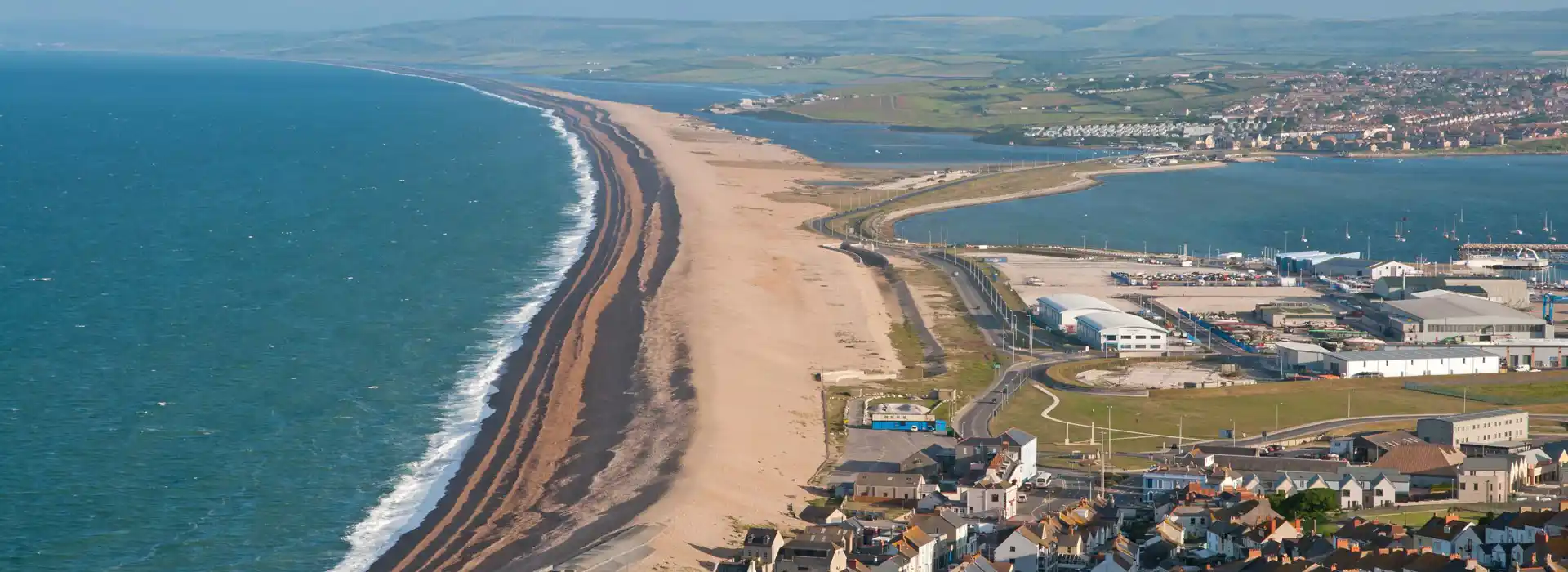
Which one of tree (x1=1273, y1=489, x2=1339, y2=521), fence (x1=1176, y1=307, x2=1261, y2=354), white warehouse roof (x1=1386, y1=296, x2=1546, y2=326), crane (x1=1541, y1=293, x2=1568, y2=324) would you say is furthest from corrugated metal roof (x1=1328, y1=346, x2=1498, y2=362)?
tree (x1=1273, y1=489, x2=1339, y2=521)

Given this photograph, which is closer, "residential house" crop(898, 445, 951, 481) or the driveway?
"residential house" crop(898, 445, 951, 481)

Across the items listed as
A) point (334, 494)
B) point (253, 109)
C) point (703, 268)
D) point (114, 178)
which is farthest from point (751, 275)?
point (253, 109)

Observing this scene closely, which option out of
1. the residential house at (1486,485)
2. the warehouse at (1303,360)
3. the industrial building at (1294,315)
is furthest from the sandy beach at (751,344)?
the residential house at (1486,485)

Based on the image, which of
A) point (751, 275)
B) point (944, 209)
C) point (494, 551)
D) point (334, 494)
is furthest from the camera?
point (944, 209)

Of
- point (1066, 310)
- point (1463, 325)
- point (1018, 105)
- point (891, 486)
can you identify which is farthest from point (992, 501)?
point (1018, 105)

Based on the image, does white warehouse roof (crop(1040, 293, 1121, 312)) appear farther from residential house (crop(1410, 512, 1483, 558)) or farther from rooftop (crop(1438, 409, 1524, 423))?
residential house (crop(1410, 512, 1483, 558))

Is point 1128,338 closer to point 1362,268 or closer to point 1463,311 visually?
point 1463,311

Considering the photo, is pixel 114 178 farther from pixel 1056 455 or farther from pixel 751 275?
pixel 1056 455
